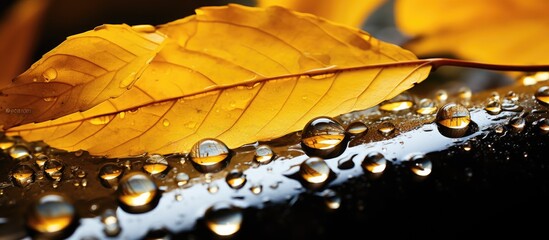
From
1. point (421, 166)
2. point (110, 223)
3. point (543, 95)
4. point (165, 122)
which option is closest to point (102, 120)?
point (165, 122)

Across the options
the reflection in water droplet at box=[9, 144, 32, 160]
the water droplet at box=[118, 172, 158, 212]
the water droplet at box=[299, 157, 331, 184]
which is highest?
the water droplet at box=[299, 157, 331, 184]

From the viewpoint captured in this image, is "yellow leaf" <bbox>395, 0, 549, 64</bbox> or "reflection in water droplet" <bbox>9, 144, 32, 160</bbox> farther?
"yellow leaf" <bbox>395, 0, 549, 64</bbox>

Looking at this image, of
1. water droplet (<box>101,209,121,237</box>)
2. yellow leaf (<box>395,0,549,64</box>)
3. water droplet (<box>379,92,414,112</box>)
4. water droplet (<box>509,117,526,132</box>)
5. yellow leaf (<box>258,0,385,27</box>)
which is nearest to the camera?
water droplet (<box>101,209,121,237</box>)

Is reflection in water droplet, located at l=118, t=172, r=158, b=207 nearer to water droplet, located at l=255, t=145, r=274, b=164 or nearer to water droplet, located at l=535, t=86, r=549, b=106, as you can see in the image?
water droplet, located at l=255, t=145, r=274, b=164

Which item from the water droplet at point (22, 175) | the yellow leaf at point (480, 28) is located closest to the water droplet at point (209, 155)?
the water droplet at point (22, 175)

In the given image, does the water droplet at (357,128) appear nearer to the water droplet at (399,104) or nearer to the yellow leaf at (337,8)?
the water droplet at (399,104)

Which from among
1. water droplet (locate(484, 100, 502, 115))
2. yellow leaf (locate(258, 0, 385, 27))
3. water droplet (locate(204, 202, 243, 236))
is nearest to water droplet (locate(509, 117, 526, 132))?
water droplet (locate(484, 100, 502, 115))

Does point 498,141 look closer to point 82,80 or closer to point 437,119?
point 437,119

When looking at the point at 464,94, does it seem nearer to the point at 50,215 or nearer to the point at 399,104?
the point at 399,104
